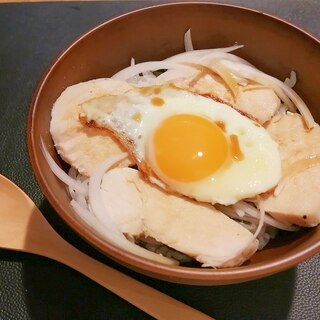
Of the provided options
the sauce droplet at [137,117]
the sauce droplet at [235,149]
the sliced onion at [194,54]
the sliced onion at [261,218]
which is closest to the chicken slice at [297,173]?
the sliced onion at [261,218]

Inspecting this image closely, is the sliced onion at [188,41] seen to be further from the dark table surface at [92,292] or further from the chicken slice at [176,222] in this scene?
the dark table surface at [92,292]

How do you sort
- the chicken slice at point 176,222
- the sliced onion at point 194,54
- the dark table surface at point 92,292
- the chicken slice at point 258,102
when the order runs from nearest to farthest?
the chicken slice at point 176,222
the dark table surface at point 92,292
the chicken slice at point 258,102
the sliced onion at point 194,54

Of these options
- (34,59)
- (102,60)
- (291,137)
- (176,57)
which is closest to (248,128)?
(291,137)

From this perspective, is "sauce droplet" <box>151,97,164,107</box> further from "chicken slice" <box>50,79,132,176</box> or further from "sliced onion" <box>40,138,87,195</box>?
"sliced onion" <box>40,138,87,195</box>

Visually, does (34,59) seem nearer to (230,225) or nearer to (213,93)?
(213,93)

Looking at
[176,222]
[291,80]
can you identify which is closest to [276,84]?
[291,80]

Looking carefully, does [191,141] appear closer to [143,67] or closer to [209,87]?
[209,87]
